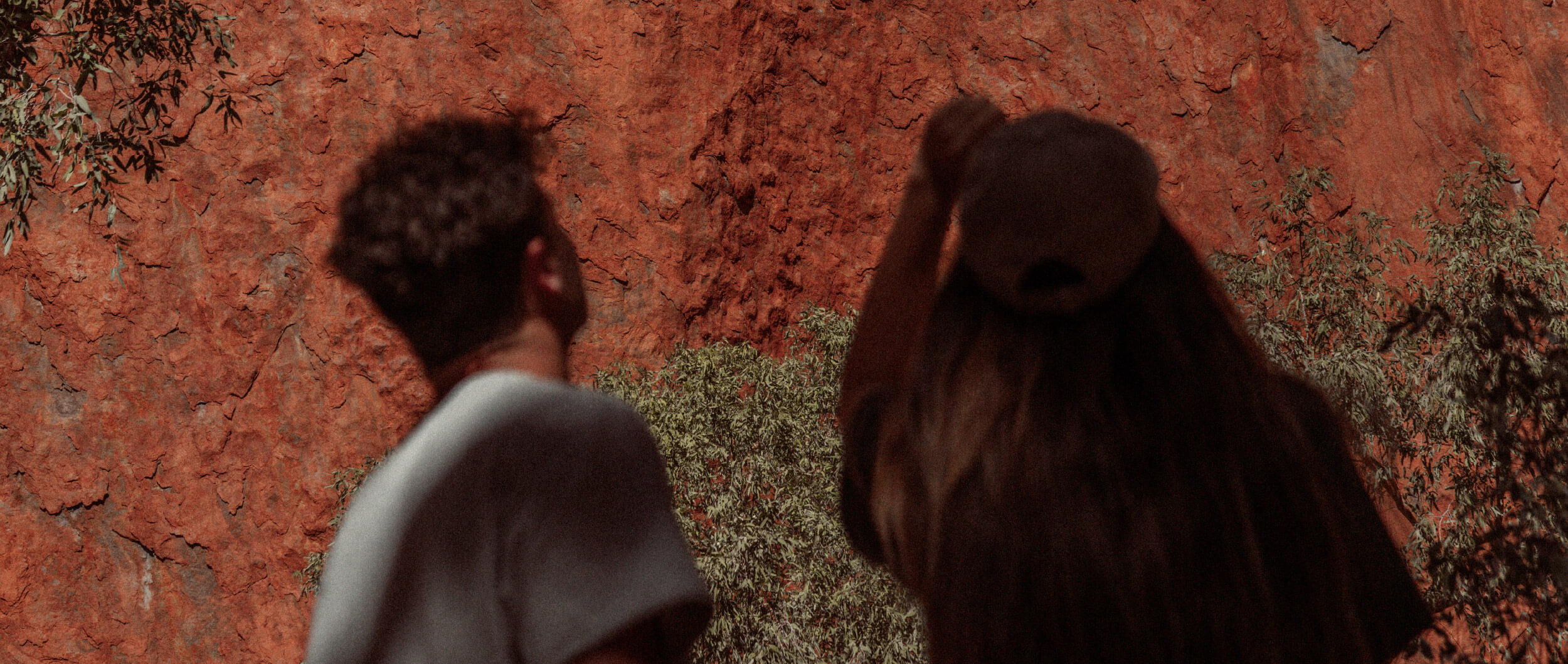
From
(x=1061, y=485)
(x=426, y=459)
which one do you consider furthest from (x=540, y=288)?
(x=1061, y=485)

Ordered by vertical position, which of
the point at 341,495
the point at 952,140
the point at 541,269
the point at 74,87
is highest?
the point at 952,140

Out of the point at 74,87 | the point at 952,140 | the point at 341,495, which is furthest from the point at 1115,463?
the point at 341,495

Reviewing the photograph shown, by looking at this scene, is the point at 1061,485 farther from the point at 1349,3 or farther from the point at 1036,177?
the point at 1349,3

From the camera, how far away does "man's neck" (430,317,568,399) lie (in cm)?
116

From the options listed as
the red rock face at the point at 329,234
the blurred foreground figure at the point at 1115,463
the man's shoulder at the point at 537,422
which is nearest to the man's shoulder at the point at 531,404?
the man's shoulder at the point at 537,422

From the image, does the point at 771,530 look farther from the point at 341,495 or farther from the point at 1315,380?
the point at 341,495

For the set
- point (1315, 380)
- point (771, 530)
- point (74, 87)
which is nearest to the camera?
point (74, 87)

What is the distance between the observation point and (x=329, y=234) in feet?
28.8

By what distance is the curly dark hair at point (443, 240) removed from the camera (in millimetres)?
1153

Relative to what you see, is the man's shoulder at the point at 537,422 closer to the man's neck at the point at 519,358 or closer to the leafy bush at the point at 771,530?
the man's neck at the point at 519,358

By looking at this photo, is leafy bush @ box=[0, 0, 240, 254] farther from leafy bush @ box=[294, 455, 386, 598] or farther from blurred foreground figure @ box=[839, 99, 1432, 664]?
blurred foreground figure @ box=[839, 99, 1432, 664]

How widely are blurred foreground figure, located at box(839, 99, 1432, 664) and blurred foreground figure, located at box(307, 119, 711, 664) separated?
0.28 m

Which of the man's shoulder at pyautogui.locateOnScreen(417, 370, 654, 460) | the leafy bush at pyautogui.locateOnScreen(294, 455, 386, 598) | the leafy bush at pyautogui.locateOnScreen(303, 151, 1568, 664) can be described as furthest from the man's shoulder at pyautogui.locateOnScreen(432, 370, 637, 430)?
the leafy bush at pyautogui.locateOnScreen(294, 455, 386, 598)

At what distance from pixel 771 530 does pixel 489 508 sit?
506cm
